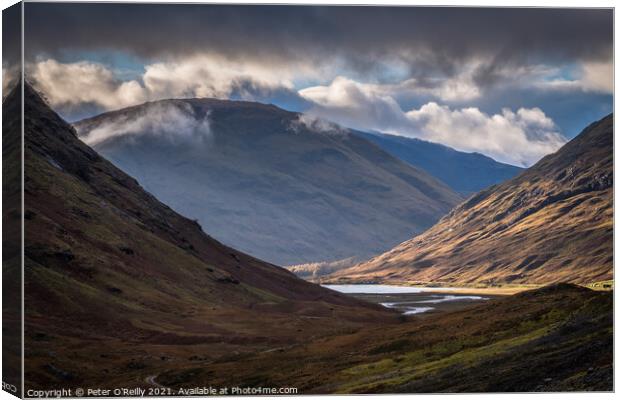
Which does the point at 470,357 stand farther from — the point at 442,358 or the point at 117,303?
the point at 117,303

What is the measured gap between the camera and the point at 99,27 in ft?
264

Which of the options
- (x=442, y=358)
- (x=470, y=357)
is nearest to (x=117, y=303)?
(x=442, y=358)

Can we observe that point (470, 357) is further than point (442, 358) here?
No

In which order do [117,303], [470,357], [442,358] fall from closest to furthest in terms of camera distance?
[470,357] < [442,358] < [117,303]

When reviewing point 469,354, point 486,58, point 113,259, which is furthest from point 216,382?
point 113,259

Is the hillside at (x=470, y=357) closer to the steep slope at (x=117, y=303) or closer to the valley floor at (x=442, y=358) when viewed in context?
the valley floor at (x=442, y=358)

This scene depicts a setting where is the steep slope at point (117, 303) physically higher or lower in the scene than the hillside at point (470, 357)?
higher

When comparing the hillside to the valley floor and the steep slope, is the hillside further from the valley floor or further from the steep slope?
the steep slope

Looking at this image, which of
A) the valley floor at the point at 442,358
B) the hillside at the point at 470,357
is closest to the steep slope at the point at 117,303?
the valley floor at the point at 442,358

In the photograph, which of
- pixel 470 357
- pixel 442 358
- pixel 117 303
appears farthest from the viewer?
pixel 117 303

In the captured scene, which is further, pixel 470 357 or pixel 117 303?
pixel 117 303

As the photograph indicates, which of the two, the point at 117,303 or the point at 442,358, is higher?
the point at 117,303

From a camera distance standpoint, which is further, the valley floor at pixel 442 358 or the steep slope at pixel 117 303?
the steep slope at pixel 117 303

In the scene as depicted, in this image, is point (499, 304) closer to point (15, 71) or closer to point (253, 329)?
point (253, 329)
